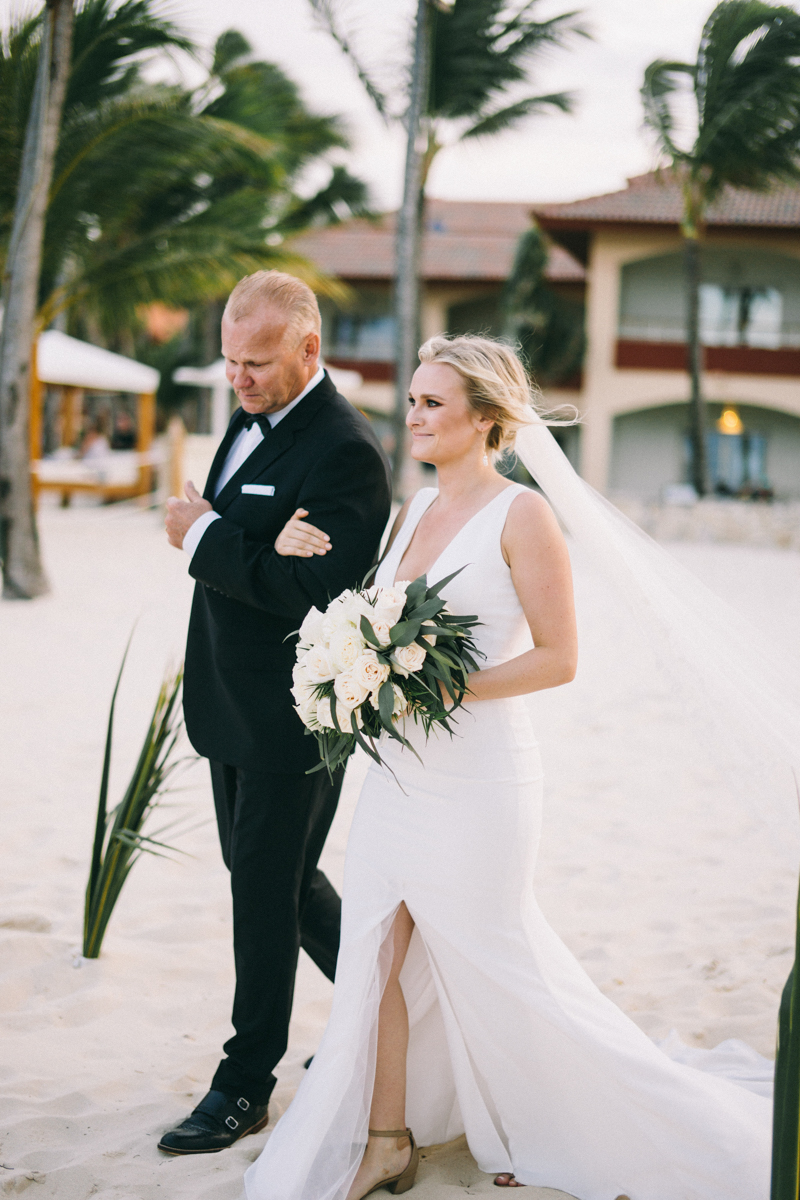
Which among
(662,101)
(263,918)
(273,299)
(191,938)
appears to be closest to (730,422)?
(662,101)

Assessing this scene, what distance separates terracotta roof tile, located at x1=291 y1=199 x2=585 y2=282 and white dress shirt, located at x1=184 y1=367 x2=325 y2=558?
88.4 ft

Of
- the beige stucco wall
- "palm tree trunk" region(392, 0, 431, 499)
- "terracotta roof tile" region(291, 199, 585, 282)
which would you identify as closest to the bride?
"palm tree trunk" region(392, 0, 431, 499)

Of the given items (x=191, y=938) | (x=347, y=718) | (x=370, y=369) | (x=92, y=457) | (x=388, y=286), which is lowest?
(x=191, y=938)

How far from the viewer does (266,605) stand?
103 inches

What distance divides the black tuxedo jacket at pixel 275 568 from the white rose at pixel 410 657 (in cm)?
43

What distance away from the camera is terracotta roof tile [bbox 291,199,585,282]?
30.3 m

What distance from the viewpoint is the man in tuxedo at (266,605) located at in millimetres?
2619

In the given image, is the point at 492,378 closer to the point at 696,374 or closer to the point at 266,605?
the point at 266,605

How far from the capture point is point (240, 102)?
450 inches

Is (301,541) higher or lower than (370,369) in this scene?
lower

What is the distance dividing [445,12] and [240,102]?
8.85 meters

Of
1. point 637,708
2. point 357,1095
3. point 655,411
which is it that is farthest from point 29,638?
point 655,411

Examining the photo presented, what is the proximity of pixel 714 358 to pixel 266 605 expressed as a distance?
27418mm

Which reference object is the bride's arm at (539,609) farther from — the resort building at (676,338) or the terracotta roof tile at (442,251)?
the terracotta roof tile at (442,251)
